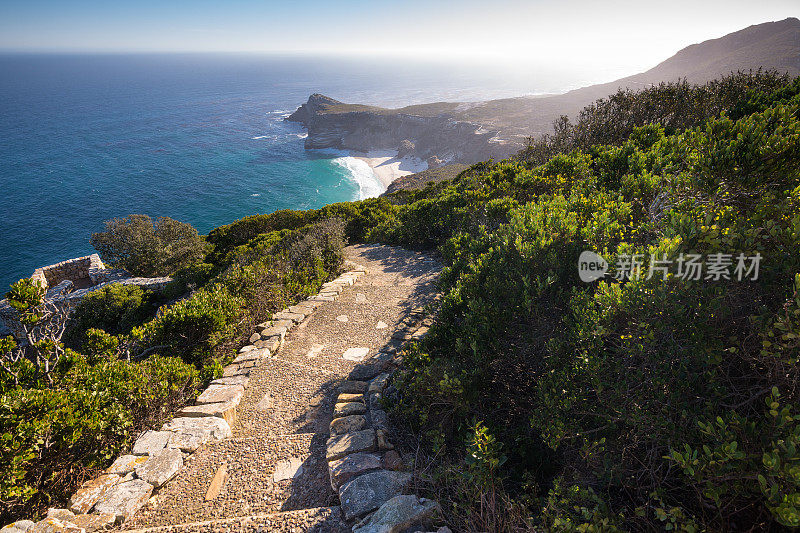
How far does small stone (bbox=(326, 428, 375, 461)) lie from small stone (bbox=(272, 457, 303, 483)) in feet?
1.56

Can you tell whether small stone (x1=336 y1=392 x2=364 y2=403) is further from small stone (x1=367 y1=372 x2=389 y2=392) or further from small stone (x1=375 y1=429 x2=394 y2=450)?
small stone (x1=375 y1=429 x2=394 y2=450)

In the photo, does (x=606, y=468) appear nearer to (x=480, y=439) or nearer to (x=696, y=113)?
(x=480, y=439)

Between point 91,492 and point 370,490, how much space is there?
3.28m

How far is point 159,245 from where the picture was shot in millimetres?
27000

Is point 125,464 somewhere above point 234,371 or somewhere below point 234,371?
above

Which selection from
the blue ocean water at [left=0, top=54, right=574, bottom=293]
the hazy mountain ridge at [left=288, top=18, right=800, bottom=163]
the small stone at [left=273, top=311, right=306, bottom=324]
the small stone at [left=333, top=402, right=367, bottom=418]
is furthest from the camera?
the hazy mountain ridge at [left=288, top=18, right=800, bottom=163]

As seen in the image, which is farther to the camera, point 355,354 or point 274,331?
point 274,331

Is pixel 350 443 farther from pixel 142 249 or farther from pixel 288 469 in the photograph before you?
pixel 142 249

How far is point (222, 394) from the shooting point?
6.05 m

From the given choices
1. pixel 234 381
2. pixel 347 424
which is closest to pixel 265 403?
pixel 234 381

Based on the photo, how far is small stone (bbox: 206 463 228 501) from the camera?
14.1ft

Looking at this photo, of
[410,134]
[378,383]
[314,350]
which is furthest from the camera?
[410,134]

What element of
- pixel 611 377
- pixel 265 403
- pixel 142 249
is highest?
pixel 611 377

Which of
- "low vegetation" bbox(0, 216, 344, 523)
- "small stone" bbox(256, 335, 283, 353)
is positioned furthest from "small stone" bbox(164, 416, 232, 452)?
"small stone" bbox(256, 335, 283, 353)
